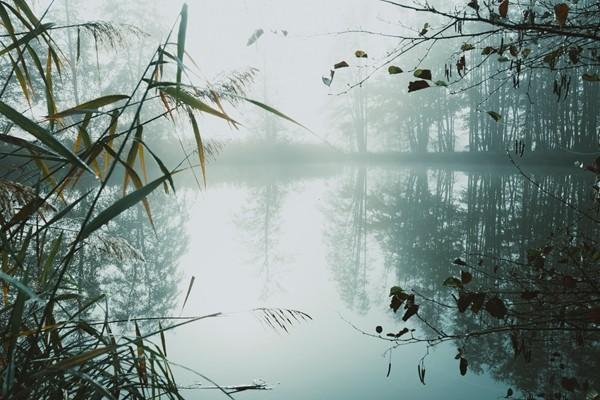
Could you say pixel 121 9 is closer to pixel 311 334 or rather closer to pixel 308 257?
pixel 308 257

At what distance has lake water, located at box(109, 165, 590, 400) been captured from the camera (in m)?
2.84

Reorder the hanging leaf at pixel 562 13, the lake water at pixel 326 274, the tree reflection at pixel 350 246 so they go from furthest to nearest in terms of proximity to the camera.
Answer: the tree reflection at pixel 350 246
the lake water at pixel 326 274
the hanging leaf at pixel 562 13

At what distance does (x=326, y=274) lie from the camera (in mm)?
5355

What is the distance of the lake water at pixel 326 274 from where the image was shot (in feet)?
9.30

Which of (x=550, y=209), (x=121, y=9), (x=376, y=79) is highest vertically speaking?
(x=121, y=9)

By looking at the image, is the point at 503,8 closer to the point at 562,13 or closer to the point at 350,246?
the point at 562,13

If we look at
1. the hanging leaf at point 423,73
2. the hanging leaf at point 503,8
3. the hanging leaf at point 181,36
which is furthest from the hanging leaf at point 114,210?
the hanging leaf at point 503,8

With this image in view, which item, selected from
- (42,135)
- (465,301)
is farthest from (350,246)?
(42,135)

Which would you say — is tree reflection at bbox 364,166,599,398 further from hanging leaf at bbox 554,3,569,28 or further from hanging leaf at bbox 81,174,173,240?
hanging leaf at bbox 81,174,173,240

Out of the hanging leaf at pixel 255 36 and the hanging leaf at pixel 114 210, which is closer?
the hanging leaf at pixel 114 210

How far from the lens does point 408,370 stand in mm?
2891

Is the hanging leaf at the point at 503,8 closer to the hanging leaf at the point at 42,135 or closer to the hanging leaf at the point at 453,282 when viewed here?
the hanging leaf at the point at 453,282

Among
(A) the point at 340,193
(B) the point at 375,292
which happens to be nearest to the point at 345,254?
(B) the point at 375,292

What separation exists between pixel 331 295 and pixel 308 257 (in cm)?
165
